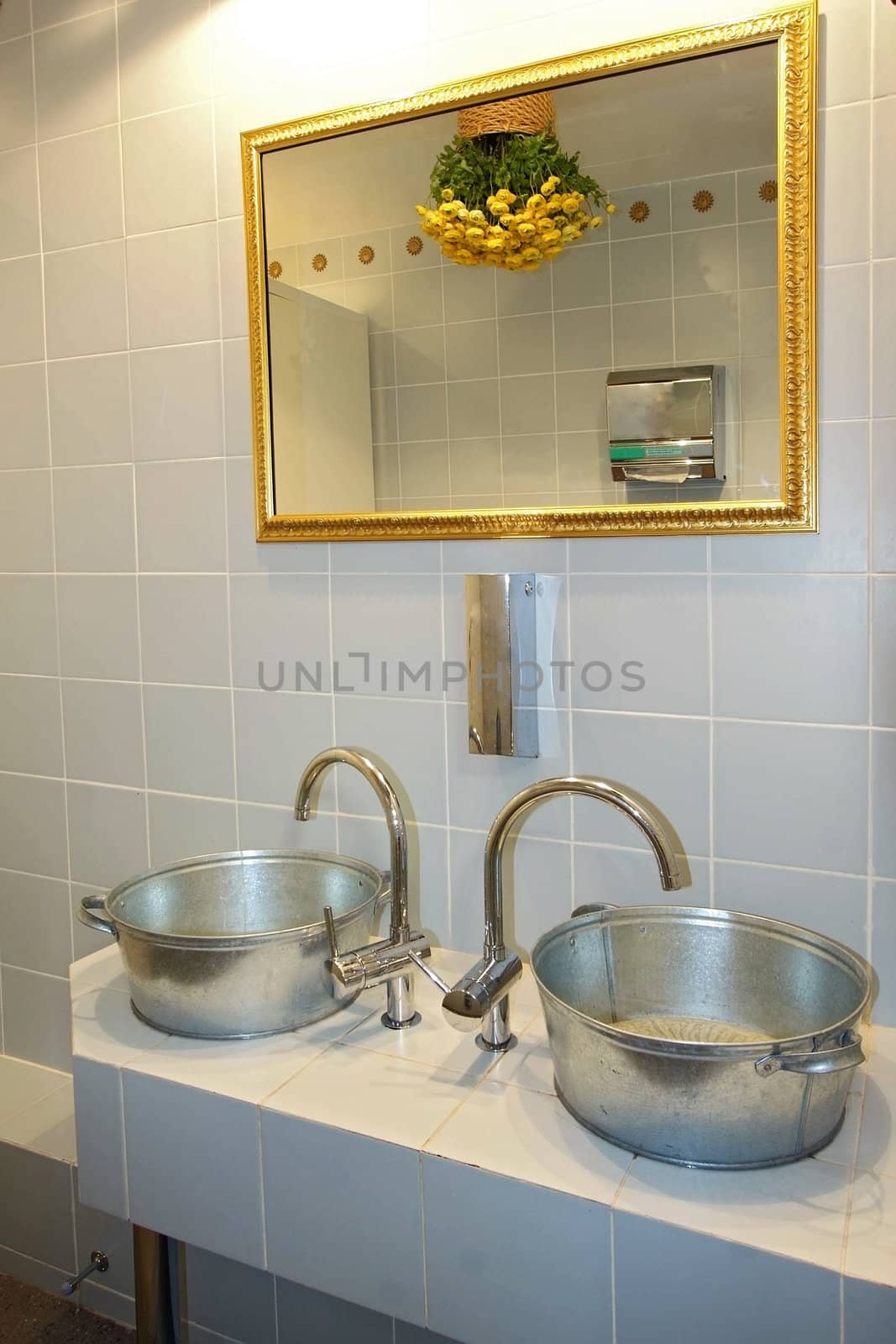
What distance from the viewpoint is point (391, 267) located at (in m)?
1.46

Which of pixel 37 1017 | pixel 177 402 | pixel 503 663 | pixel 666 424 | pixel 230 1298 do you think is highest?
pixel 177 402

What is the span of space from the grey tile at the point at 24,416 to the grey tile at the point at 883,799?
1.38 metres

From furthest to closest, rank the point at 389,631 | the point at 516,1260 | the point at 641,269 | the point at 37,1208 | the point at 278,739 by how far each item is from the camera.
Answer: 1. the point at 37,1208
2. the point at 278,739
3. the point at 389,631
4. the point at 641,269
5. the point at 516,1260

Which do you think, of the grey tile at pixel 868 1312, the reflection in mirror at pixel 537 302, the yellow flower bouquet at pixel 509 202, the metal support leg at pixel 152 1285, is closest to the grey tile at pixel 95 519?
the reflection in mirror at pixel 537 302

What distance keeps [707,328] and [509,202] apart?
12.5 inches

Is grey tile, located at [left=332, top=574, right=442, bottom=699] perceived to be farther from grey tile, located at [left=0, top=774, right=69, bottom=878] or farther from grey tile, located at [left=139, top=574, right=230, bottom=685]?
grey tile, located at [left=0, top=774, right=69, bottom=878]

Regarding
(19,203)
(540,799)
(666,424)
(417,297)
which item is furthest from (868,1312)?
(19,203)

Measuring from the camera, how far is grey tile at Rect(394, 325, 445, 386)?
145cm

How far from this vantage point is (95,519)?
5.79 feet

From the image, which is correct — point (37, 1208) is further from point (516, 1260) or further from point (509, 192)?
point (509, 192)

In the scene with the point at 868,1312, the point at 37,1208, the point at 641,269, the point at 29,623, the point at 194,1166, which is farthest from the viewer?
the point at 29,623

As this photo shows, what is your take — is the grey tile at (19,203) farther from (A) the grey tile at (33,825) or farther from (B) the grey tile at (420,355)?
(A) the grey tile at (33,825)

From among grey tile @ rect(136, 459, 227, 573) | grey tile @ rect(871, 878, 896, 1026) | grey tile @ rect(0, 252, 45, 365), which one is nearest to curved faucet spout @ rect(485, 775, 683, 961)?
grey tile @ rect(871, 878, 896, 1026)

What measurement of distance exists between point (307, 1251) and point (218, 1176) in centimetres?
13
